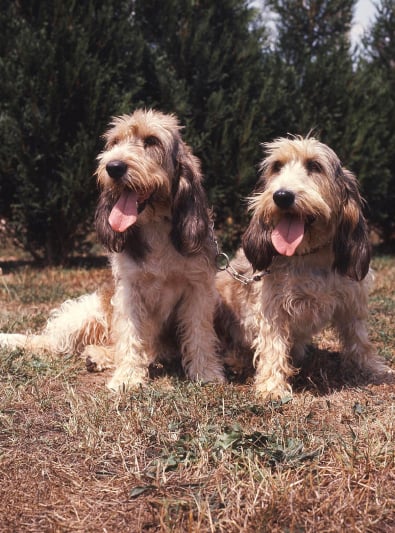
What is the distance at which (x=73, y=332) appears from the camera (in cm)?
487

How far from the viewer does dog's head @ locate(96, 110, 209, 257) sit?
12.9 feet

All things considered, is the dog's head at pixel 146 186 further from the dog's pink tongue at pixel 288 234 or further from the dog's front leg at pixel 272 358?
the dog's front leg at pixel 272 358

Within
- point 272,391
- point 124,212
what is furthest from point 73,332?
point 272,391

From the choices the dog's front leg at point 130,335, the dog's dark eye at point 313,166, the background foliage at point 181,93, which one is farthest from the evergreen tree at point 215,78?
the dog's dark eye at point 313,166

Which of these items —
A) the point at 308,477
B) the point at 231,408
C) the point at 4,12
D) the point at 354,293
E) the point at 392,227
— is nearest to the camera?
the point at 308,477

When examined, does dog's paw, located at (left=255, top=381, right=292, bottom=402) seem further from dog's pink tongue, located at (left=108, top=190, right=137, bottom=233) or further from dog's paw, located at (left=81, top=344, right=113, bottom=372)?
dog's pink tongue, located at (left=108, top=190, right=137, bottom=233)

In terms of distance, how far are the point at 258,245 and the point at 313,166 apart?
623mm

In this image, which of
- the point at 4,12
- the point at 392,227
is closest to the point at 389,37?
the point at 392,227

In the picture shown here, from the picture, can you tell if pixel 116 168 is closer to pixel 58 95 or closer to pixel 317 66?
pixel 58 95

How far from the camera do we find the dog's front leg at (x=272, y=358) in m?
3.96

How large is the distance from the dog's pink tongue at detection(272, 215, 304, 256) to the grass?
0.92m

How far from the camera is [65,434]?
10.3ft

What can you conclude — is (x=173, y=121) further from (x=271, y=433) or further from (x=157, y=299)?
(x=271, y=433)

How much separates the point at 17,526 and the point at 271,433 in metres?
1.27
